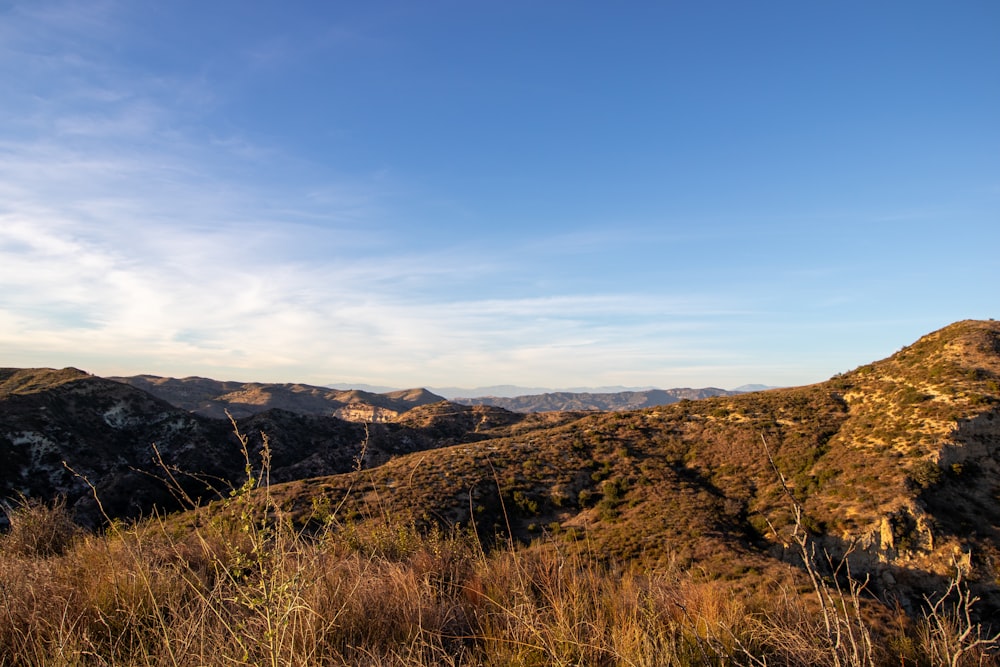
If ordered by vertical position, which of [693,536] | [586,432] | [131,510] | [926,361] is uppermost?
[926,361]

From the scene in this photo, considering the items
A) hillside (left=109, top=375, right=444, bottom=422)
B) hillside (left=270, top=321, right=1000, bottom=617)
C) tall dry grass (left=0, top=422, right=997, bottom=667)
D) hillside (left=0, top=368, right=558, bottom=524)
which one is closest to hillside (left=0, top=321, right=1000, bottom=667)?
tall dry grass (left=0, top=422, right=997, bottom=667)

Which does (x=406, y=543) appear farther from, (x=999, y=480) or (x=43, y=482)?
(x=43, y=482)

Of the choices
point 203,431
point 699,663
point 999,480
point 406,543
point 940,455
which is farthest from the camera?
point 203,431

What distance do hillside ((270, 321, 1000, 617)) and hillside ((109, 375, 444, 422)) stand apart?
2788 inches

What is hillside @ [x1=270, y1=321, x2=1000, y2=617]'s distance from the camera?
65.8ft

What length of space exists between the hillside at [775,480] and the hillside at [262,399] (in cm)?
7082

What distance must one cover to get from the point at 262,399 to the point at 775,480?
13619 centimetres

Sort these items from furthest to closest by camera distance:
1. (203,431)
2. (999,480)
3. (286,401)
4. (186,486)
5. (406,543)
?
(286,401), (203,431), (186,486), (999,480), (406,543)

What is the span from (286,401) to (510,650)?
5961 inches

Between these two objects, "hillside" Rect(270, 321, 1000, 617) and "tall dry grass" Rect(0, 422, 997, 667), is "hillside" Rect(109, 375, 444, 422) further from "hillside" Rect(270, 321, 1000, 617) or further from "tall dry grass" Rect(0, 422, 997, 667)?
"tall dry grass" Rect(0, 422, 997, 667)

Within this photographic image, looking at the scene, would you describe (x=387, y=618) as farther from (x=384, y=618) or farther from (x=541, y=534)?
(x=541, y=534)

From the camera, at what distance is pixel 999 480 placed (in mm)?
22000

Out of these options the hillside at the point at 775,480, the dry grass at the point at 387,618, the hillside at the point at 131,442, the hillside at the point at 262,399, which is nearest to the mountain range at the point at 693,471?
the hillside at the point at 775,480

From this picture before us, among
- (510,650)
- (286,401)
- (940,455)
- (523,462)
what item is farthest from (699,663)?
(286,401)
